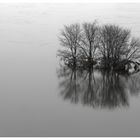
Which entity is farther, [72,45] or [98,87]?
[72,45]

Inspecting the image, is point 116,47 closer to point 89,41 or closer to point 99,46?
point 99,46

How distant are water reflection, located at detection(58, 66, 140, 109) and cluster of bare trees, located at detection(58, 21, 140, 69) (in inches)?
109

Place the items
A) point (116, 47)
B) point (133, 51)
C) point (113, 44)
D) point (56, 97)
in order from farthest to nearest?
point (133, 51), point (116, 47), point (113, 44), point (56, 97)

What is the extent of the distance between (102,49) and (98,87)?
1081 centimetres

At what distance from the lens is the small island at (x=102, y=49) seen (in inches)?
1553

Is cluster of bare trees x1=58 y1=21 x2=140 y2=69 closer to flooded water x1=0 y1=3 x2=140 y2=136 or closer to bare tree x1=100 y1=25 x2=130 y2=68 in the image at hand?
bare tree x1=100 y1=25 x2=130 y2=68

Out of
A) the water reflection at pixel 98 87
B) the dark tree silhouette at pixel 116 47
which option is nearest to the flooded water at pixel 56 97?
Answer: the water reflection at pixel 98 87

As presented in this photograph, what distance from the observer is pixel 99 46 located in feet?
134

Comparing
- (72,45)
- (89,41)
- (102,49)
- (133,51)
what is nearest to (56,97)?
(102,49)

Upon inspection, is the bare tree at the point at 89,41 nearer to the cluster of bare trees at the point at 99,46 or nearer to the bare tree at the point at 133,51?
the cluster of bare trees at the point at 99,46

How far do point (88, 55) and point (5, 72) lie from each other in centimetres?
1160

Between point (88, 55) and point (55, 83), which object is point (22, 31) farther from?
point (55, 83)

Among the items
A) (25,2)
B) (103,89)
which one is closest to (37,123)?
(103,89)

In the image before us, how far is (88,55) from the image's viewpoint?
41.9m
